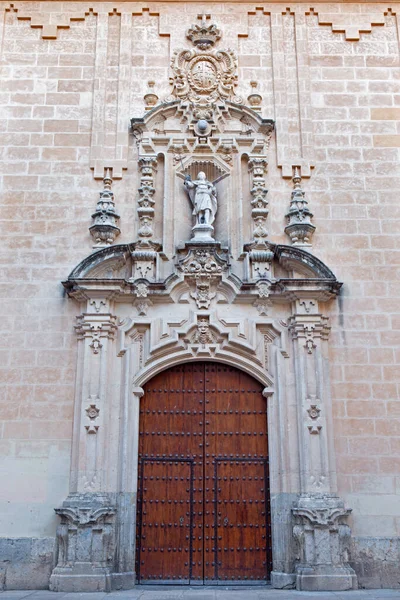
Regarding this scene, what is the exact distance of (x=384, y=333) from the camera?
8.38 m

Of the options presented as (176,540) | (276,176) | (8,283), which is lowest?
(176,540)

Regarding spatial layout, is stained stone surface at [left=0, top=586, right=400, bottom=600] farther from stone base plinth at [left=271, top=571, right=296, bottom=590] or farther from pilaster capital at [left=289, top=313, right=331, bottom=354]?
pilaster capital at [left=289, top=313, right=331, bottom=354]

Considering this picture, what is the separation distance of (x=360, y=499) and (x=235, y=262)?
137 inches

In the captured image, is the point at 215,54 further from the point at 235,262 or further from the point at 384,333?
the point at 384,333

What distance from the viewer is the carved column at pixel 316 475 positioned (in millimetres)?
7281

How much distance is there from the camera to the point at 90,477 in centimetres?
764

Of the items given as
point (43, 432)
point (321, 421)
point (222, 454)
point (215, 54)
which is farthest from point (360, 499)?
point (215, 54)

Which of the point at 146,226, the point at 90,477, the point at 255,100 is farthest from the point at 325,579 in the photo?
the point at 255,100

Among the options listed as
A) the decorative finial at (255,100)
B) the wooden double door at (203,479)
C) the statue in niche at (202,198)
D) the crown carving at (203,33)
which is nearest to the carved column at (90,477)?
A: the wooden double door at (203,479)

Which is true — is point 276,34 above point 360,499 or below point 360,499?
above

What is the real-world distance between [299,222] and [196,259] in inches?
60.6

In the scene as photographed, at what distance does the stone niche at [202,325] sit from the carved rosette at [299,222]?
0.05 meters

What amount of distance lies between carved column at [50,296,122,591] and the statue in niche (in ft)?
5.80

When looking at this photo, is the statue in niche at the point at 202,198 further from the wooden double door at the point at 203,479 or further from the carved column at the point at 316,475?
the wooden double door at the point at 203,479
